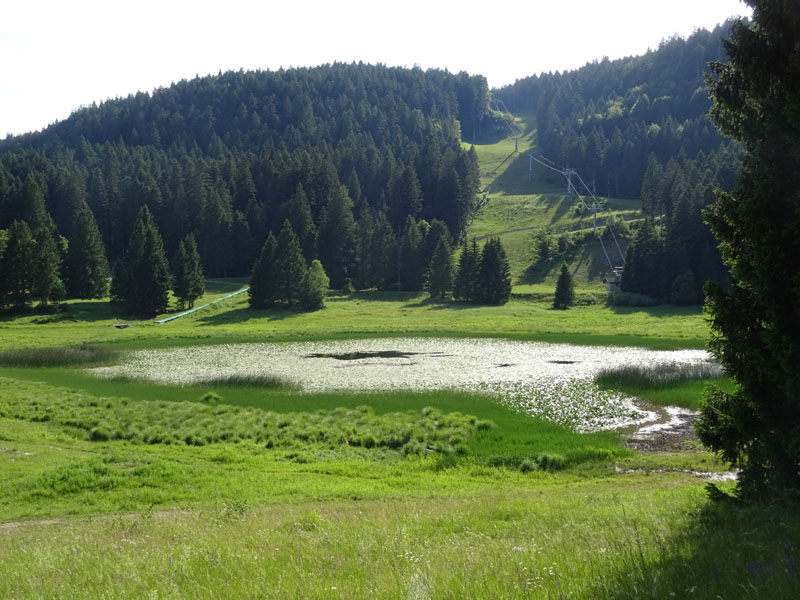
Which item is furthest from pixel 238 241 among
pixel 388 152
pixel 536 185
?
pixel 536 185

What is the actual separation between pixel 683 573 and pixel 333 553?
443 cm

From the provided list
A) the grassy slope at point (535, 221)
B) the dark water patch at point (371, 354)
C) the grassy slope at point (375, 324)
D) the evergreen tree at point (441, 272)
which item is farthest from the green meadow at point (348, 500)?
the grassy slope at point (535, 221)

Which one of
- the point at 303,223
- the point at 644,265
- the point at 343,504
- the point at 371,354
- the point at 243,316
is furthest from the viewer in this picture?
the point at 303,223

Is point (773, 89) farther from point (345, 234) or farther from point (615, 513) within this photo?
point (345, 234)

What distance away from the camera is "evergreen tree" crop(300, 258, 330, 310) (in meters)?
98.3

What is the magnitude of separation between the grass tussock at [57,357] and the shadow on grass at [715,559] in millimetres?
52577

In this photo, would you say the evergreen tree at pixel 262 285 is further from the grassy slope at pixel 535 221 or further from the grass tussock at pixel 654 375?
the grass tussock at pixel 654 375

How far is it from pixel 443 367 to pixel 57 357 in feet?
121

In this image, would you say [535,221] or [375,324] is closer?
[375,324]

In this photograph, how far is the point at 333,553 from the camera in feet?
25.5

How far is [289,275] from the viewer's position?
332 feet

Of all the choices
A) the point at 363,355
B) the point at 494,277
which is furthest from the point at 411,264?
the point at 363,355

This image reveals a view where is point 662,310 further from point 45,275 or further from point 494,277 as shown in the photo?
point 45,275

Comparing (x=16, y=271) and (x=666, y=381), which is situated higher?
(x=16, y=271)
